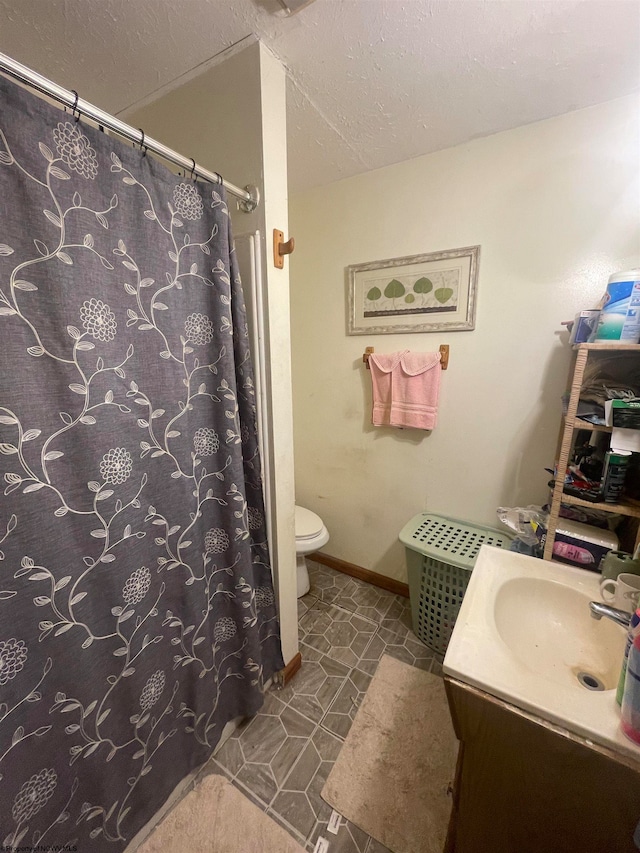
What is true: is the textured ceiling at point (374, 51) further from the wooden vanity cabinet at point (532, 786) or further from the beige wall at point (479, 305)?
the wooden vanity cabinet at point (532, 786)

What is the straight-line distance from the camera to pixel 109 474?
75 centimetres

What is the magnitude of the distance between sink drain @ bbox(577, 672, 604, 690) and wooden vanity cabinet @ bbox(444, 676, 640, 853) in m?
0.26

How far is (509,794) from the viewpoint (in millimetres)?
669

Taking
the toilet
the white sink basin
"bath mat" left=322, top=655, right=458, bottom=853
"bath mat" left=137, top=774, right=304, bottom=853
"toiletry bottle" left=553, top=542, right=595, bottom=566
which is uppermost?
"toiletry bottle" left=553, top=542, right=595, bottom=566

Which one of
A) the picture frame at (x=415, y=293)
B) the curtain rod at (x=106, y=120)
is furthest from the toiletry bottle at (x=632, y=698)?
the curtain rod at (x=106, y=120)

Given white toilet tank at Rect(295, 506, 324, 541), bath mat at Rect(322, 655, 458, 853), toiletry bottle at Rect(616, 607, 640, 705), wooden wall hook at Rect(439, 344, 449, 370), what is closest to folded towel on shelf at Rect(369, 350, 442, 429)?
wooden wall hook at Rect(439, 344, 449, 370)

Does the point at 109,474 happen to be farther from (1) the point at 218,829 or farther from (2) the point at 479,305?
(2) the point at 479,305

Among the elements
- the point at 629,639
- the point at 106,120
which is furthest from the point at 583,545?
the point at 106,120

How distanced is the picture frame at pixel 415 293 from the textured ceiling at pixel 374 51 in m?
0.49

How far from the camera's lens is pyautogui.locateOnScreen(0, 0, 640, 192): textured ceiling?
84cm

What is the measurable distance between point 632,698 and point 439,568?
2.85 feet

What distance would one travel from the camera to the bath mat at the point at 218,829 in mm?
922

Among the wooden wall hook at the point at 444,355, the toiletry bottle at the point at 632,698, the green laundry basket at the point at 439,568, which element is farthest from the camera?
the wooden wall hook at the point at 444,355

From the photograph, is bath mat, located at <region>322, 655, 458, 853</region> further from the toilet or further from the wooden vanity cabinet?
the toilet
